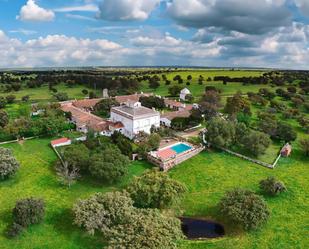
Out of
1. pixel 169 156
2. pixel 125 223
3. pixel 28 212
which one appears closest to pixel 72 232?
pixel 28 212

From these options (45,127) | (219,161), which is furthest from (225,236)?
(45,127)

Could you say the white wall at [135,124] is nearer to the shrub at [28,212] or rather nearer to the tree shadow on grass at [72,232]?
the tree shadow on grass at [72,232]

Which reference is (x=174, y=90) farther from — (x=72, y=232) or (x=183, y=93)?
(x=72, y=232)

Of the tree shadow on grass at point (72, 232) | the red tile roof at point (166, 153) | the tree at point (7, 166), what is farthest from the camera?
the red tile roof at point (166, 153)

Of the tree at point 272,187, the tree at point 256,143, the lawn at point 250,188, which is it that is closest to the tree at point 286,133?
the lawn at point 250,188

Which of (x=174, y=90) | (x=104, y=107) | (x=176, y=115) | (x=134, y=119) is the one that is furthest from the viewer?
(x=174, y=90)

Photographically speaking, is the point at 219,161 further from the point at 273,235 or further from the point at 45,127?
the point at 45,127
